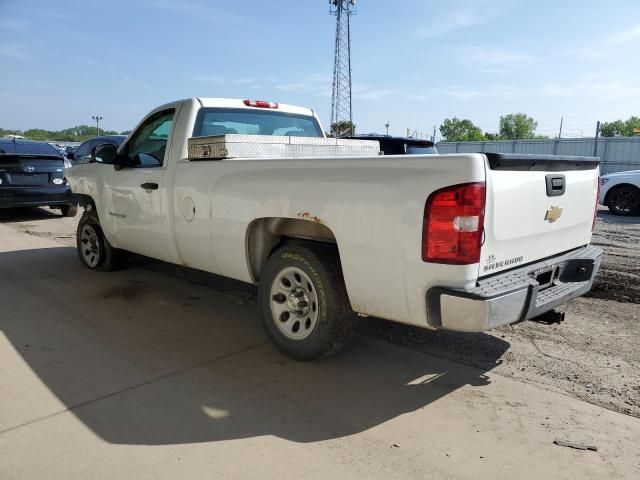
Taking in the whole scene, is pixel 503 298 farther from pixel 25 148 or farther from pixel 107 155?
pixel 25 148

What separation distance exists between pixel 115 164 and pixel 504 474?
4.67 m

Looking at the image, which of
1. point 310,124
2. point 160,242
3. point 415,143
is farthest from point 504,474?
point 415,143

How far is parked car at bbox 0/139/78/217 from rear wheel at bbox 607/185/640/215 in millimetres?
12016

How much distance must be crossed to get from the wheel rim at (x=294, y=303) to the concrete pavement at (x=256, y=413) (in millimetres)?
257

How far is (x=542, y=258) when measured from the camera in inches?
134

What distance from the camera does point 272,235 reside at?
3893 mm

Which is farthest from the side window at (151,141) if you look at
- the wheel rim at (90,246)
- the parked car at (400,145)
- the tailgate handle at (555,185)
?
the parked car at (400,145)

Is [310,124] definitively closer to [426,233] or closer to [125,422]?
[426,233]

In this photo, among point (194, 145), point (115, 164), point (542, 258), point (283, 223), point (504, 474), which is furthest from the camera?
point (115, 164)

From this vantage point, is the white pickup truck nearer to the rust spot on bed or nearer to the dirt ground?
the rust spot on bed

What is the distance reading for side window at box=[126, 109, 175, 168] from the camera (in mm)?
4961

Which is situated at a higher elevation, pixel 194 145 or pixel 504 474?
pixel 194 145

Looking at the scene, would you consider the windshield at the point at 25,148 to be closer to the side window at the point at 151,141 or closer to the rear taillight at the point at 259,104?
the side window at the point at 151,141

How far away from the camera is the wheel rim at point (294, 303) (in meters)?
3.62
